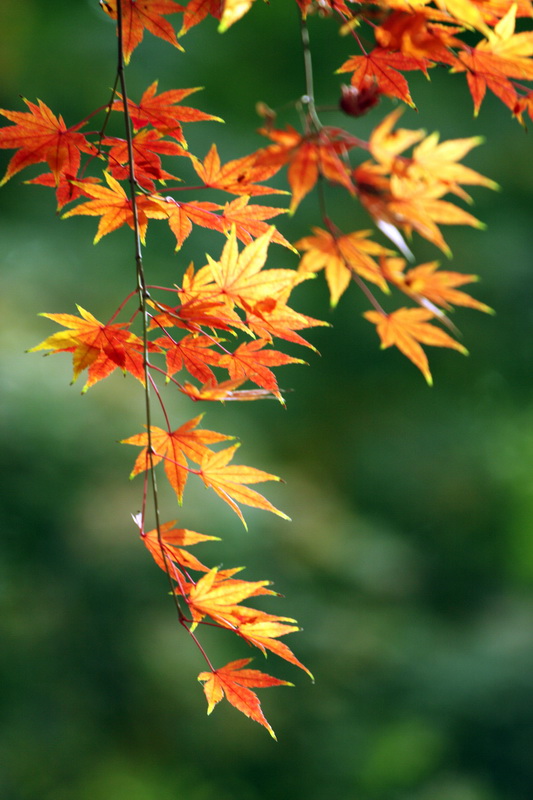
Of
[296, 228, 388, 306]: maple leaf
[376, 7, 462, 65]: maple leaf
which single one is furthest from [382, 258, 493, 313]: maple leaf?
[376, 7, 462, 65]: maple leaf

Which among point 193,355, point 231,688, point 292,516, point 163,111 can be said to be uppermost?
point 163,111

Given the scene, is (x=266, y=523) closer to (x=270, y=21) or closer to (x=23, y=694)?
(x=23, y=694)

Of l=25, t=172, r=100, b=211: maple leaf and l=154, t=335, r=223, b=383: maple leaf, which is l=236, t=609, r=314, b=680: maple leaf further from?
l=25, t=172, r=100, b=211: maple leaf

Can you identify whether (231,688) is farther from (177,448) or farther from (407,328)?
(407,328)

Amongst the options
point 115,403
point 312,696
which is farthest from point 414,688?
point 115,403

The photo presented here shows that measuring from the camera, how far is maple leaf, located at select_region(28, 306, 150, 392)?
0.68 metres

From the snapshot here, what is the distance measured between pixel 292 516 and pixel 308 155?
8.75ft

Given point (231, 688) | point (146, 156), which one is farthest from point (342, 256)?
point (231, 688)

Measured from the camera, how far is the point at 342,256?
1.92 feet

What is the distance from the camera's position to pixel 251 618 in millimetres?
679

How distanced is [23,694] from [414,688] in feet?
4.28

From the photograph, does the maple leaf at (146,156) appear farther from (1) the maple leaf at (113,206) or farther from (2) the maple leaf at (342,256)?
(2) the maple leaf at (342,256)

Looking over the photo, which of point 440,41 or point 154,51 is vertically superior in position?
point 154,51

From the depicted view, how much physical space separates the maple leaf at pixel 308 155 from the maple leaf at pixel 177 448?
9.9 inches
